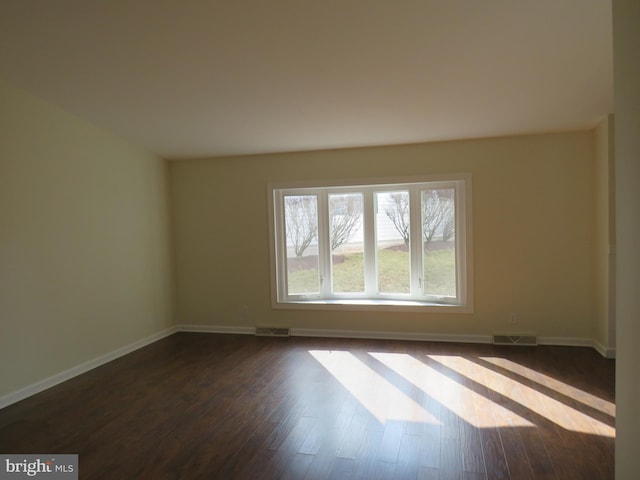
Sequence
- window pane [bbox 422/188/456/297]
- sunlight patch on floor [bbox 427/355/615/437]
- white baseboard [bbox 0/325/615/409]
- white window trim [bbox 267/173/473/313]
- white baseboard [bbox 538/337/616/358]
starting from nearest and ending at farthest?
sunlight patch on floor [bbox 427/355/615/437] < white baseboard [bbox 0/325/615/409] < white baseboard [bbox 538/337/616/358] < white window trim [bbox 267/173/473/313] < window pane [bbox 422/188/456/297]

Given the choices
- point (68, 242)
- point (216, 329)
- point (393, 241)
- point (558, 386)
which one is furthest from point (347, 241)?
point (68, 242)

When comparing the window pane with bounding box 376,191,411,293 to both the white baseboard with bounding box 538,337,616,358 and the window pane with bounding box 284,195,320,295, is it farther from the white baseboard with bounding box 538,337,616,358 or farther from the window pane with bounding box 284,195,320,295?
the white baseboard with bounding box 538,337,616,358

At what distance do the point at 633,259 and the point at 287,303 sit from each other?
4.03m

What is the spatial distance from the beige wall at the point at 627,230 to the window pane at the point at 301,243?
382 cm

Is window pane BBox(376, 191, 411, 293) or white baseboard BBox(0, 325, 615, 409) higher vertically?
window pane BBox(376, 191, 411, 293)

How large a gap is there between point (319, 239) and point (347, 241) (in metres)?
0.37

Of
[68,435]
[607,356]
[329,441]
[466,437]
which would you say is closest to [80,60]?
[68,435]

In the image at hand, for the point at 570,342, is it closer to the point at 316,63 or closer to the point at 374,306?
the point at 374,306

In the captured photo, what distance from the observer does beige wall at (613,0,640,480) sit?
1.36 meters

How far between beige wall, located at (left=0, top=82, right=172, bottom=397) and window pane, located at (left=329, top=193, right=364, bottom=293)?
2304mm

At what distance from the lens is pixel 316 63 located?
2.79 meters

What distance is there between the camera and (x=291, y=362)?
400 cm

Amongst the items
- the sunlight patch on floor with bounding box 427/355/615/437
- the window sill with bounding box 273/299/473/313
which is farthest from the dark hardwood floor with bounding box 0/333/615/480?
the window sill with bounding box 273/299/473/313

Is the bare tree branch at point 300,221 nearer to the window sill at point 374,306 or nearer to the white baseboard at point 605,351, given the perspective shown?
the window sill at point 374,306
